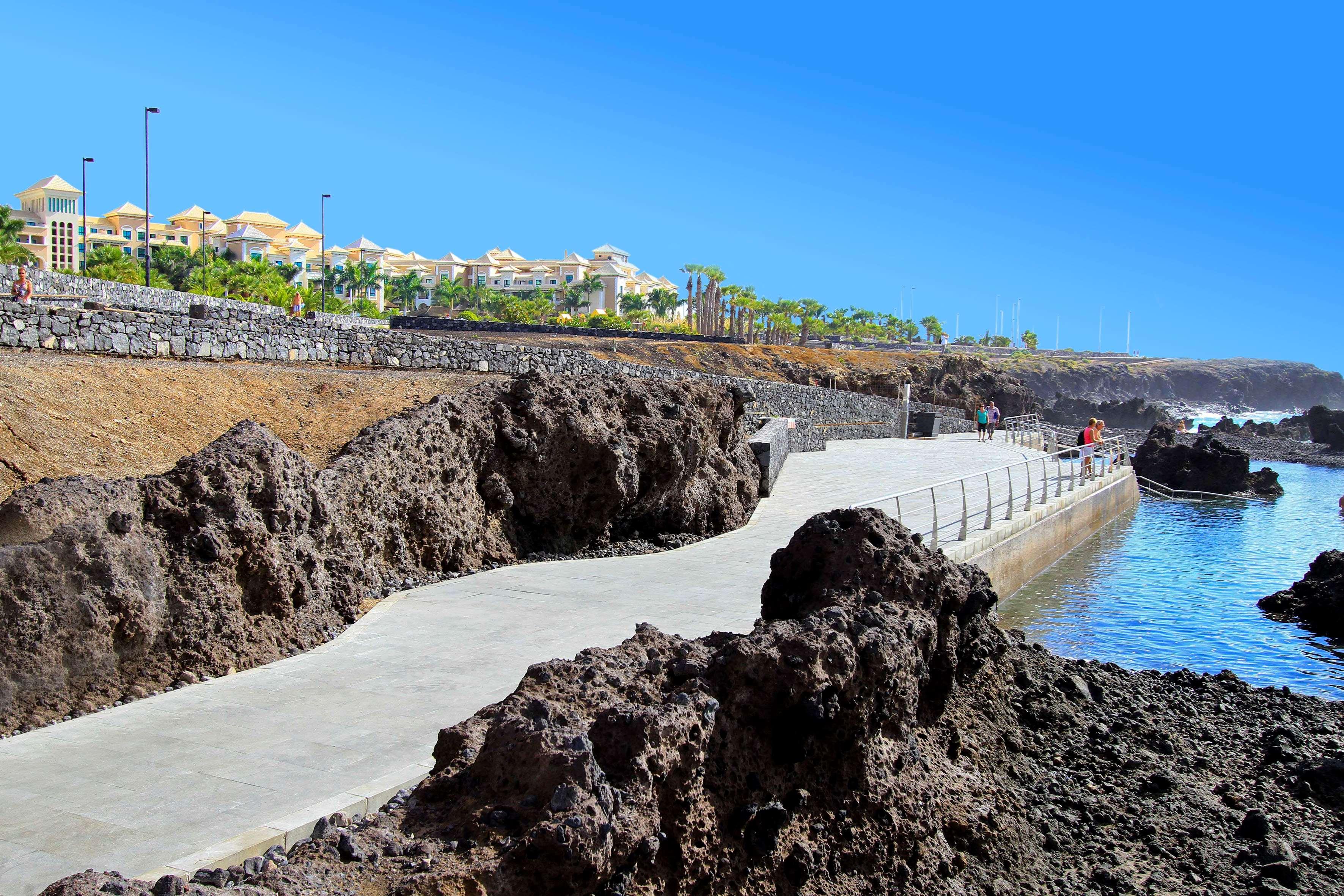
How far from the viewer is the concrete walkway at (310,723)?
4684 mm

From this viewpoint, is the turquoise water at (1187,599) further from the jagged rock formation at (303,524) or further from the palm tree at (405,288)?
the palm tree at (405,288)

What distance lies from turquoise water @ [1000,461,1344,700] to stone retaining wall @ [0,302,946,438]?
6.70 m

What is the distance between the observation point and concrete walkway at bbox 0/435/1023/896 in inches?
184

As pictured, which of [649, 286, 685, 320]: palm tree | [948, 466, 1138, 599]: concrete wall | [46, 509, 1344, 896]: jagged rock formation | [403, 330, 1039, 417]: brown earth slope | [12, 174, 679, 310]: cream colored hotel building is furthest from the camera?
[649, 286, 685, 320]: palm tree

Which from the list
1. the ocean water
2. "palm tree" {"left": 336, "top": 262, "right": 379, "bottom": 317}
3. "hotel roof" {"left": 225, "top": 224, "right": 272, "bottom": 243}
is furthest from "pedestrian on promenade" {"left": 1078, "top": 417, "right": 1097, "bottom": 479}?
"hotel roof" {"left": 225, "top": 224, "right": 272, "bottom": 243}

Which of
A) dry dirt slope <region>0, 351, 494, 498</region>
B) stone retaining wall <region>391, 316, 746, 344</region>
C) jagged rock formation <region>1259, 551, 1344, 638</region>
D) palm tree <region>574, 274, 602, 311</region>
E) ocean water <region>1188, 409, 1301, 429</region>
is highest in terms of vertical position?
palm tree <region>574, 274, 602, 311</region>

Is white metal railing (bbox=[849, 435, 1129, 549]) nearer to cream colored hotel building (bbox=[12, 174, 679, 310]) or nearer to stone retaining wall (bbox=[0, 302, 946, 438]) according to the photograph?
stone retaining wall (bbox=[0, 302, 946, 438])

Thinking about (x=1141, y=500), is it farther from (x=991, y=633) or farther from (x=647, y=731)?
(x=647, y=731)

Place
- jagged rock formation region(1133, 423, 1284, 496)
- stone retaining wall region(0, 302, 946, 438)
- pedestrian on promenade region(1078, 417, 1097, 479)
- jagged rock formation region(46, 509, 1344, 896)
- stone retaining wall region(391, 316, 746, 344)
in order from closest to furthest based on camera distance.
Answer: jagged rock formation region(46, 509, 1344, 896) < stone retaining wall region(0, 302, 946, 438) < pedestrian on promenade region(1078, 417, 1097, 479) < jagged rock formation region(1133, 423, 1284, 496) < stone retaining wall region(391, 316, 746, 344)

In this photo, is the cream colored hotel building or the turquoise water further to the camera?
the cream colored hotel building

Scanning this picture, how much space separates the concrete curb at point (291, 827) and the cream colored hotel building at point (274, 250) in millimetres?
38829

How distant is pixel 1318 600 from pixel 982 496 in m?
5.86

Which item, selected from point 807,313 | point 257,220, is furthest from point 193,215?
point 807,313

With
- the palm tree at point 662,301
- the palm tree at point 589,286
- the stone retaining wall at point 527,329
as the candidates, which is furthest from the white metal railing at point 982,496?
the palm tree at point 662,301
